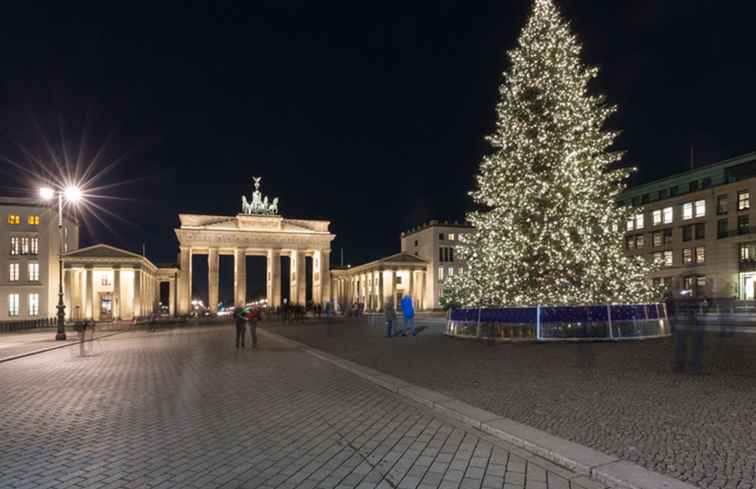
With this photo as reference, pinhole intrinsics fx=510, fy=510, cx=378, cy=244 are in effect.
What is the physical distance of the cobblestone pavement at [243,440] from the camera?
18.2 feet

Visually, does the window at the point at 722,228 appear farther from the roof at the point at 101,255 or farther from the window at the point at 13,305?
the window at the point at 13,305

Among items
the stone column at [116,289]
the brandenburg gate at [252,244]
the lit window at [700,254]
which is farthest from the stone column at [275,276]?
the lit window at [700,254]

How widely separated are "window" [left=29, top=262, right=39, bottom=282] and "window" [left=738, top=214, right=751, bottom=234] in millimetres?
81468

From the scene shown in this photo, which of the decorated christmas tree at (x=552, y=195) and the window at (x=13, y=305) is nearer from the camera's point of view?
the decorated christmas tree at (x=552, y=195)

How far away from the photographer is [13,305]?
59.5 meters

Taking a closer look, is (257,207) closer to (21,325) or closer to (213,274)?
(213,274)

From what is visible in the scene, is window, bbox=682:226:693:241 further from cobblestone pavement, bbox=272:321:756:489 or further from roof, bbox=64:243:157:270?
roof, bbox=64:243:157:270

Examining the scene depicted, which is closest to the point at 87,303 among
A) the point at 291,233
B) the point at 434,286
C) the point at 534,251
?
the point at 291,233

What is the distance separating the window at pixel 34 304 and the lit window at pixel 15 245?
534 centimetres

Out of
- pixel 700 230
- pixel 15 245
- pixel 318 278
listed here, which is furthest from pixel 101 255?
pixel 700 230

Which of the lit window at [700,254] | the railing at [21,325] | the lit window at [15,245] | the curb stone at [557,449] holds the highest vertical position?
the lit window at [15,245]

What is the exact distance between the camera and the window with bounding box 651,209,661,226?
69750 mm

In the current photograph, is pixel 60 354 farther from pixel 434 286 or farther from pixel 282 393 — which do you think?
pixel 434 286

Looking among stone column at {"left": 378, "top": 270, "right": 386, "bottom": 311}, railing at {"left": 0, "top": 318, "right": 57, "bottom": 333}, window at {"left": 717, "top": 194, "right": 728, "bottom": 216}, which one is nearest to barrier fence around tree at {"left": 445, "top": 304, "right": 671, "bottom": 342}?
railing at {"left": 0, "top": 318, "right": 57, "bottom": 333}
